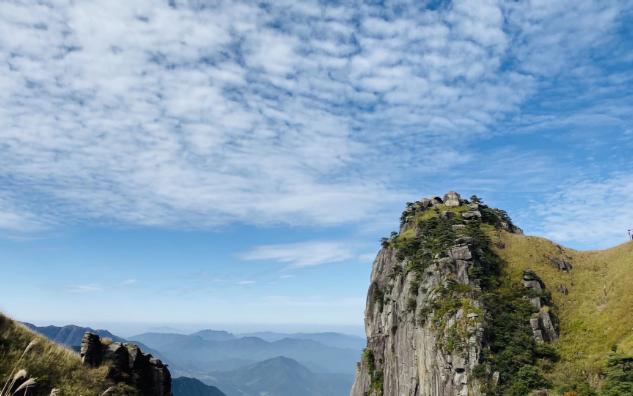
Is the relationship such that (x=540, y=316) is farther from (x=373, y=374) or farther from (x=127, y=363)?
(x=127, y=363)

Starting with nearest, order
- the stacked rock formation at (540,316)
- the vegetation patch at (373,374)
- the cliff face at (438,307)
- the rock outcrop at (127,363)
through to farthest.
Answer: the rock outcrop at (127,363) < the cliff face at (438,307) < the stacked rock formation at (540,316) < the vegetation patch at (373,374)

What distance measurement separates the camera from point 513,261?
362 ft

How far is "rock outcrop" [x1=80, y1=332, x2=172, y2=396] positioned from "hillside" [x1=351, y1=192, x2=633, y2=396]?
63810 mm

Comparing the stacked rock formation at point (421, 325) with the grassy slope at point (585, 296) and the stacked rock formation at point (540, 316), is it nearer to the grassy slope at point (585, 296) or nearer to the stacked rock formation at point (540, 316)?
the stacked rock formation at point (540, 316)

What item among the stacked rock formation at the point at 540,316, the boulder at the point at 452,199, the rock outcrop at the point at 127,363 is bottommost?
the rock outcrop at the point at 127,363

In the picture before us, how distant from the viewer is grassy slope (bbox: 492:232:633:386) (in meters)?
74.4

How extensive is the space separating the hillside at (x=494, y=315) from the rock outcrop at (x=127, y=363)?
63810mm

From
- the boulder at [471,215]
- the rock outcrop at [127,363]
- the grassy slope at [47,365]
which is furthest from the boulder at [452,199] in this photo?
the grassy slope at [47,365]

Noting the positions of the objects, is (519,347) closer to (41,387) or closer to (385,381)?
(385,381)

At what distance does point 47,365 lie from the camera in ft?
65.5

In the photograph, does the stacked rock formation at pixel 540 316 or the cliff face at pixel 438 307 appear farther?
the stacked rock formation at pixel 540 316

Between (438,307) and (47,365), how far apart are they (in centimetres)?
9278

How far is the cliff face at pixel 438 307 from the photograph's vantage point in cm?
8700

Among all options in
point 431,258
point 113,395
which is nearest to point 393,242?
point 431,258
